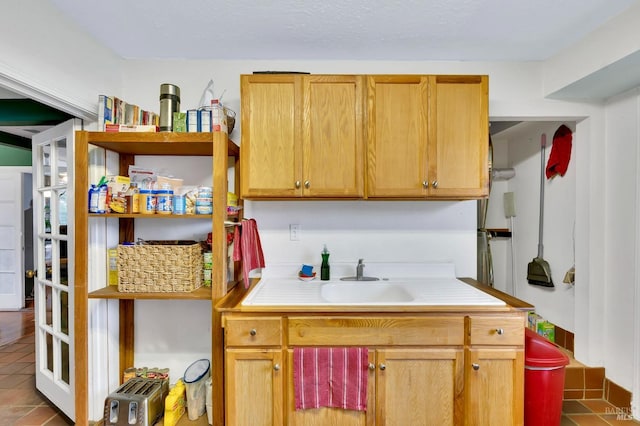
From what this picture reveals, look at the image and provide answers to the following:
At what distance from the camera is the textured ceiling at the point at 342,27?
1.47 metres

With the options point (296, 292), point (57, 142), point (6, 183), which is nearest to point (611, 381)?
point (296, 292)

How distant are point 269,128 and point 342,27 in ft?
2.25

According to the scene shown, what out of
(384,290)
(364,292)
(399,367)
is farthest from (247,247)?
(399,367)

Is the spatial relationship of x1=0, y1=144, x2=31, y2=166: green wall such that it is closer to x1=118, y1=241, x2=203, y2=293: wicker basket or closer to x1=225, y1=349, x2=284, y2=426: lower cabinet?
x1=118, y1=241, x2=203, y2=293: wicker basket

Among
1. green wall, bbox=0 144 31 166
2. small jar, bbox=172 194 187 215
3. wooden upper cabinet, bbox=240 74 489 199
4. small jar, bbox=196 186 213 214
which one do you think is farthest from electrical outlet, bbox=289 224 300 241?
green wall, bbox=0 144 31 166

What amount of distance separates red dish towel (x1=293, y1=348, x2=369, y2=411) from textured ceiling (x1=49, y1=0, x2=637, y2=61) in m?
1.71

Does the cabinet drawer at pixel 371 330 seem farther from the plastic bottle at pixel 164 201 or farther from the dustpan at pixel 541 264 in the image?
the dustpan at pixel 541 264

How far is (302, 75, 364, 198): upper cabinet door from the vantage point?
1.68 m

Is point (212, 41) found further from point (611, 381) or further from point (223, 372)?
point (611, 381)

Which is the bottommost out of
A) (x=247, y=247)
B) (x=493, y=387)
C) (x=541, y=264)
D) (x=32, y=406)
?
(x=32, y=406)

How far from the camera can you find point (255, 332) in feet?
4.71

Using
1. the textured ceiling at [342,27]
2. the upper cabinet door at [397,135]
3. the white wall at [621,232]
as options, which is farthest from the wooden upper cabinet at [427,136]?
the white wall at [621,232]

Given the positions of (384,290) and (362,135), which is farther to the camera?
(384,290)

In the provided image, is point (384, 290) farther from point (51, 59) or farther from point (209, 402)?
point (51, 59)
